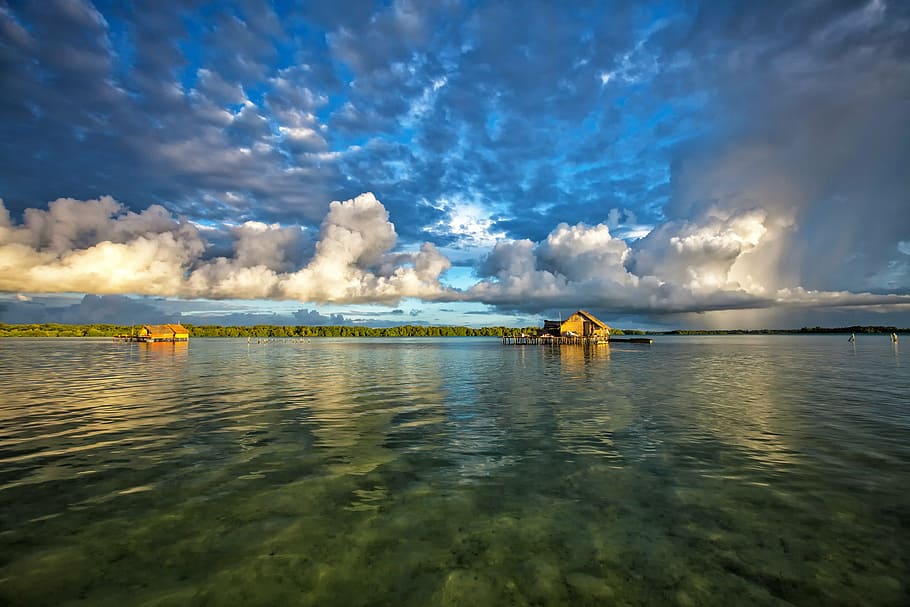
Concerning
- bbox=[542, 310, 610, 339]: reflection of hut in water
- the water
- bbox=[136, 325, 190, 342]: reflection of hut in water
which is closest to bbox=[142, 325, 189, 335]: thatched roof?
bbox=[136, 325, 190, 342]: reflection of hut in water

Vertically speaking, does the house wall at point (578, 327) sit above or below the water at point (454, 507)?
above

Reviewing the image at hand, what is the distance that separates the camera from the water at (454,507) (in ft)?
21.0

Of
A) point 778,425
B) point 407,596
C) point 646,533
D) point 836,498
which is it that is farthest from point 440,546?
point 778,425

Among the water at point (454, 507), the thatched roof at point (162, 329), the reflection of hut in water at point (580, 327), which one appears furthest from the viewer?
the thatched roof at point (162, 329)

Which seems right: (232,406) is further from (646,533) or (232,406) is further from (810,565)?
(810,565)

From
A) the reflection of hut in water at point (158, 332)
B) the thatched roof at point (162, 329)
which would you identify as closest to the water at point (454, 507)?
the thatched roof at point (162, 329)

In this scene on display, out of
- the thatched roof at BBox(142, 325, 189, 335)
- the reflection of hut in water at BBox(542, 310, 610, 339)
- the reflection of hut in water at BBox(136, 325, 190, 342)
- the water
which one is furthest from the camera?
the reflection of hut in water at BBox(136, 325, 190, 342)

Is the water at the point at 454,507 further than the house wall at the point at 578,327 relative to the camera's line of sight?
No

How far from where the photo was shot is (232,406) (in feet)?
73.9

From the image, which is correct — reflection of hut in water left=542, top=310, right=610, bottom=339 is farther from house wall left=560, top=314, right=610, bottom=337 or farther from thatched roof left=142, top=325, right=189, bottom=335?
thatched roof left=142, top=325, right=189, bottom=335

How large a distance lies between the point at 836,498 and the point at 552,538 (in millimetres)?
6938

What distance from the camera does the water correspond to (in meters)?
6.39

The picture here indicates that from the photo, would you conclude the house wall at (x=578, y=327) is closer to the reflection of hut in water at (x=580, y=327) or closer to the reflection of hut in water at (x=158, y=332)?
the reflection of hut in water at (x=580, y=327)

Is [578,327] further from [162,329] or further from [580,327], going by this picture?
[162,329]
